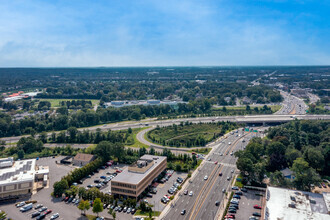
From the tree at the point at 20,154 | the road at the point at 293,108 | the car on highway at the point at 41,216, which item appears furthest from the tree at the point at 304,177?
the road at the point at 293,108

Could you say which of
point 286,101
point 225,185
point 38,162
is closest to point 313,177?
point 225,185

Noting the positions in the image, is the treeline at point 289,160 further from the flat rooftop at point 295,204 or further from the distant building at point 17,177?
the distant building at point 17,177

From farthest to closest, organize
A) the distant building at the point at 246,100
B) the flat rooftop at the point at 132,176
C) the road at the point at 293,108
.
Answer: the distant building at the point at 246,100 → the road at the point at 293,108 → the flat rooftop at the point at 132,176

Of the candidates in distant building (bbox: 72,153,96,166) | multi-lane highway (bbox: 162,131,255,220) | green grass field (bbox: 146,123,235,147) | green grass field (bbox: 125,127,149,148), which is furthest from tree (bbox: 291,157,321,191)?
distant building (bbox: 72,153,96,166)

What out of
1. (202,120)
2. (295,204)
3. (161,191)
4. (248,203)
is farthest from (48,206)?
(202,120)

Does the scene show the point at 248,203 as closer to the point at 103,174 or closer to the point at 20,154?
the point at 103,174

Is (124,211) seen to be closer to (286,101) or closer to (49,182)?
(49,182)
